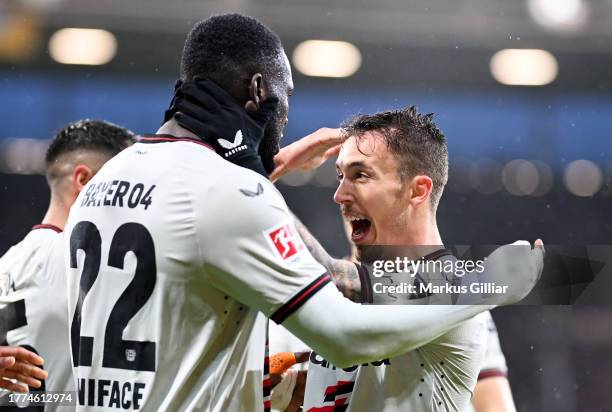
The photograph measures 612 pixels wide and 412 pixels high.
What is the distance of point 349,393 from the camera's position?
212 cm

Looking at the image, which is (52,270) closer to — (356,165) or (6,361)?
(6,361)

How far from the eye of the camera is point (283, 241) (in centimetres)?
161

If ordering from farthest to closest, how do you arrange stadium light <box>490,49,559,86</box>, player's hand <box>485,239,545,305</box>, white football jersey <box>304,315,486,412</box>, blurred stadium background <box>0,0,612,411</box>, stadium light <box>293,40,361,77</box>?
1. stadium light <box>490,49,559,86</box>
2. stadium light <box>293,40,361,77</box>
3. blurred stadium background <box>0,0,612,411</box>
4. white football jersey <box>304,315,486,412</box>
5. player's hand <box>485,239,545,305</box>

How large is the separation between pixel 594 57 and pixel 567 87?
551 millimetres

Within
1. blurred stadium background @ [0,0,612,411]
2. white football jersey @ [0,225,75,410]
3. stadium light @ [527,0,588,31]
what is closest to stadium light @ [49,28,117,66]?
blurred stadium background @ [0,0,612,411]

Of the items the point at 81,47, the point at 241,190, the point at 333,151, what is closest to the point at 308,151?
Result: the point at 333,151

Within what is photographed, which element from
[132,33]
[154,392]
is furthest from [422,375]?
[132,33]

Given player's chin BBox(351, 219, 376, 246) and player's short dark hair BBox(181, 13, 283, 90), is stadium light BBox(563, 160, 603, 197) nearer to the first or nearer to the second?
player's chin BBox(351, 219, 376, 246)

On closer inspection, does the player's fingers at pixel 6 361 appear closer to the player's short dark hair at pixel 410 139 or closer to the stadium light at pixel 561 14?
the player's short dark hair at pixel 410 139

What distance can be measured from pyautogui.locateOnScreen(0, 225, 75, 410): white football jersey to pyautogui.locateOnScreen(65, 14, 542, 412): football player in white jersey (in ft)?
3.54

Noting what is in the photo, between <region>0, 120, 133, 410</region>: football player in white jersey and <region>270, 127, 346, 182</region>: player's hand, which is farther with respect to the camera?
<region>0, 120, 133, 410</region>: football player in white jersey

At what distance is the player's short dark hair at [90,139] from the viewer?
3.11 meters

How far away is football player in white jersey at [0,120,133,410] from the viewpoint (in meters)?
2.82

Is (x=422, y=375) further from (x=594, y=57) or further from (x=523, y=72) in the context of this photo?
(x=594, y=57)
